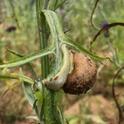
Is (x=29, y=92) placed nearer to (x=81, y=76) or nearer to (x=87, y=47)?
(x=81, y=76)

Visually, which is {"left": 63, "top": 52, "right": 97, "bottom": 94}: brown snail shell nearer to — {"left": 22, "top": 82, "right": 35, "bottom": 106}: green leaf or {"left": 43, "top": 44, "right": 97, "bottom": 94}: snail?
{"left": 43, "top": 44, "right": 97, "bottom": 94}: snail

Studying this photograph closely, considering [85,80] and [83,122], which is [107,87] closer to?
[83,122]

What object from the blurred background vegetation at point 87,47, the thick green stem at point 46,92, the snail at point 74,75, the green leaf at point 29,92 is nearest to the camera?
the snail at point 74,75

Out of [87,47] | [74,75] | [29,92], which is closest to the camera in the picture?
[74,75]

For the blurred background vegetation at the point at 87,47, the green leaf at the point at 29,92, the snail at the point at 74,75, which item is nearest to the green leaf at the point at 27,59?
the snail at the point at 74,75

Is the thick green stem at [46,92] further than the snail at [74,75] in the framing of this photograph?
Yes

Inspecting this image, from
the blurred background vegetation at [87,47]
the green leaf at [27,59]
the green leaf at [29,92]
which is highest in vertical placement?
the green leaf at [27,59]

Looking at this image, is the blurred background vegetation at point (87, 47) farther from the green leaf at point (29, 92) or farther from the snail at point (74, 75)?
the snail at point (74, 75)

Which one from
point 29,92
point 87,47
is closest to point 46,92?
point 29,92

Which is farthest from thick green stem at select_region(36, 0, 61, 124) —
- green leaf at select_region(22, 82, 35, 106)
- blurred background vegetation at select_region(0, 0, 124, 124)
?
blurred background vegetation at select_region(0, 0, 124, 124)

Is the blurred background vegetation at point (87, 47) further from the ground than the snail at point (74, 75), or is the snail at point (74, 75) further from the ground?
the snail at point (74, 75)
